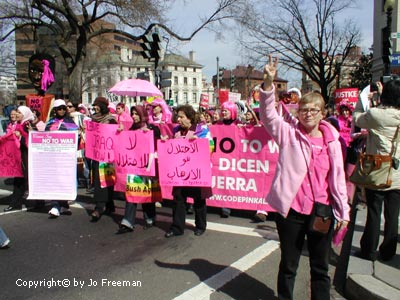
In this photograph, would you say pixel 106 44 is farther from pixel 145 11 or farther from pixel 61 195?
pixel 61 195

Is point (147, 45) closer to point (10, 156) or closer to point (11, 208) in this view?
point (10, 156)

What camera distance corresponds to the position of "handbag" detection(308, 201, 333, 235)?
9.93 ft

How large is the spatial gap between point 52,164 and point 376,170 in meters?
4.82

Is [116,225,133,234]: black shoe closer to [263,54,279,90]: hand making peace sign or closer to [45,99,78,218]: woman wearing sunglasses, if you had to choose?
[45,99,78,218]: woman wearing sunglasses

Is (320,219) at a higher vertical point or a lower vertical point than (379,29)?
lower

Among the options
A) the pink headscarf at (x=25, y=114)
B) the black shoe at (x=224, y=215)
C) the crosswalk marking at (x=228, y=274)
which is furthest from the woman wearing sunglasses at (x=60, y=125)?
the crosswalk marking at (x=228, y=274)

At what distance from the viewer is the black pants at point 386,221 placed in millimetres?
4105

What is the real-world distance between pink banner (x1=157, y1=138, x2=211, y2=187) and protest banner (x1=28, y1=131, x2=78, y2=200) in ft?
5.45

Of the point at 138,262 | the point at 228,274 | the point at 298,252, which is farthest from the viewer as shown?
the point at 138,262

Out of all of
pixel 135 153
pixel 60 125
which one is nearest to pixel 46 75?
pixel 60 125

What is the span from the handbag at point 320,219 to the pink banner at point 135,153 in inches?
122

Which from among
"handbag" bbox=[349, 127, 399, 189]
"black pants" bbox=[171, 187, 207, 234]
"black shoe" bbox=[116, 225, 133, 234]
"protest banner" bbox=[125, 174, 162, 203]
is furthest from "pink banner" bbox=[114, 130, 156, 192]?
"handbag" bbox=[349, 127, 399, 189]

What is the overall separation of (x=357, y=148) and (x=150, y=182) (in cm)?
286

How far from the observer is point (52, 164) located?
6.46 meters
